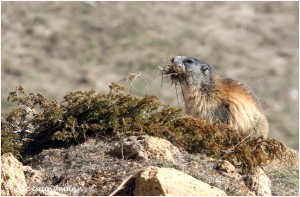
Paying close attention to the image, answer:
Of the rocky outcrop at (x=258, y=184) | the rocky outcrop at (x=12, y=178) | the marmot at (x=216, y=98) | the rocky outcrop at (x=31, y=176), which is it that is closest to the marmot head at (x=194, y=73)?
the marmot at (x=216, y=98)

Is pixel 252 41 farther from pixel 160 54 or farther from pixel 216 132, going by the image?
pixel 216 132

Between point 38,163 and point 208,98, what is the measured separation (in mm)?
3238

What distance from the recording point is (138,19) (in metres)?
24.4

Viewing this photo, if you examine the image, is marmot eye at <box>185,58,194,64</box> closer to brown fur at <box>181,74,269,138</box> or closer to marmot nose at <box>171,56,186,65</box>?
marmot nose at <box>171,56,186,65</box>

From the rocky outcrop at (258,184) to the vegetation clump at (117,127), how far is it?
301mm

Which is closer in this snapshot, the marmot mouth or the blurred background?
the marmot mouth

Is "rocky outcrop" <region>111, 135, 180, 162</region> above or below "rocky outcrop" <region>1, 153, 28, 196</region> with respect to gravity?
above

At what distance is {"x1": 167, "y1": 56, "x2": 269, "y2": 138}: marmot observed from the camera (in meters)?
11.1

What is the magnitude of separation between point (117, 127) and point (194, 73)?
2.66 meters

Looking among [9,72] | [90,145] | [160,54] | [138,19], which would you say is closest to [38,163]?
[90,145]

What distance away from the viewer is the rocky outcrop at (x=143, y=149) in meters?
8.61

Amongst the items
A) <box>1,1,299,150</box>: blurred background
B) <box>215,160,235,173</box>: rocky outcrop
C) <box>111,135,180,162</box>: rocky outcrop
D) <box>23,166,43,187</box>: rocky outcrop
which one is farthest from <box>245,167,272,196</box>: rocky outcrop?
<box>1,1,299,150</box>: blurred background

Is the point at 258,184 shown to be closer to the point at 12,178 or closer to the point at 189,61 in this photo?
the point at 12,178

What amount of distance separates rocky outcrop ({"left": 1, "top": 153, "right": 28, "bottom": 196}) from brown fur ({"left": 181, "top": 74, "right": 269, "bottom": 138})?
3.59m
